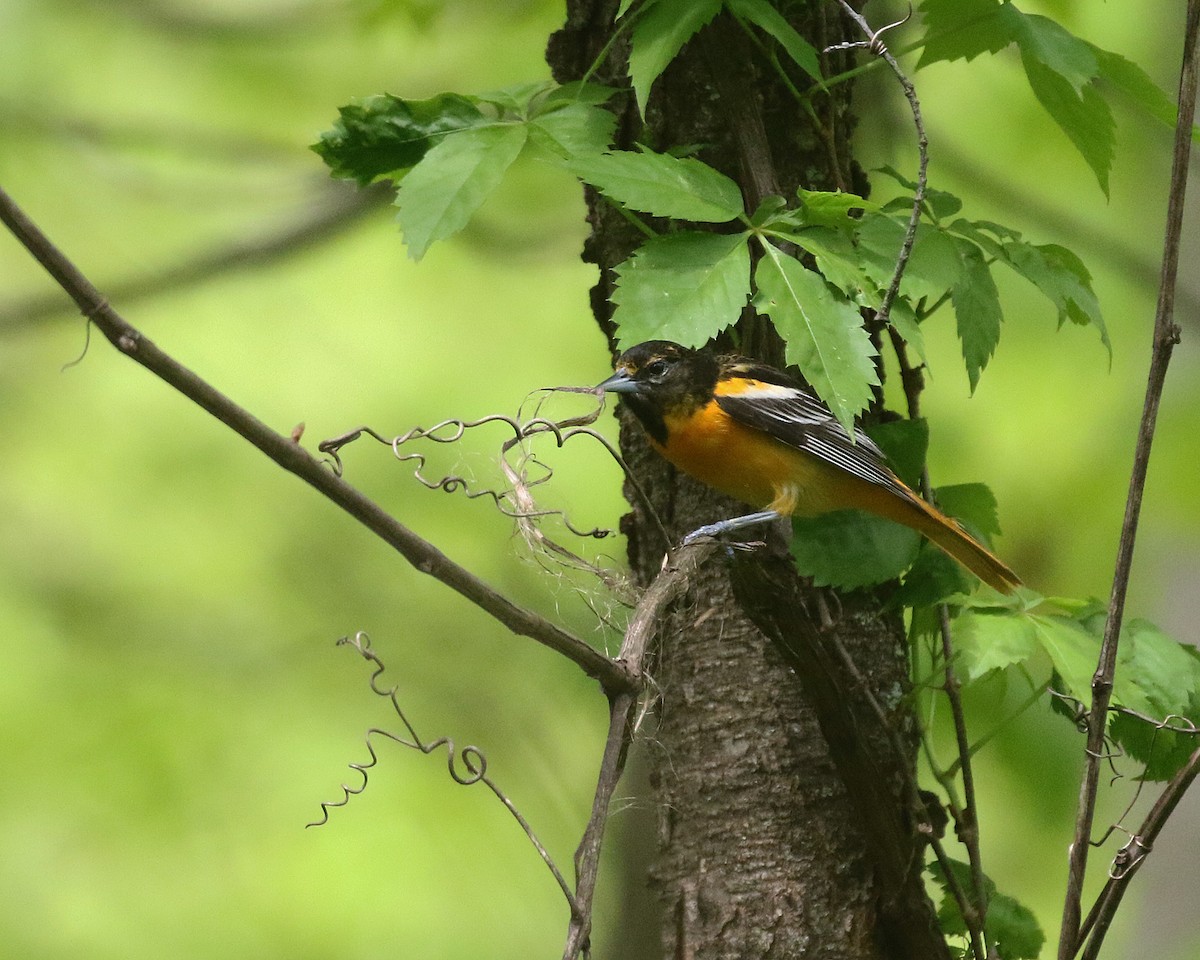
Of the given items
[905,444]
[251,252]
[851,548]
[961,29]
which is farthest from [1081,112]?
[251,252]

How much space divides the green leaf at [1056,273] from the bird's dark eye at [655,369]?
80 cm

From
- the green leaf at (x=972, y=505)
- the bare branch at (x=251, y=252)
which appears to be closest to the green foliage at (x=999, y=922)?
the green leaf at (x=972, y=505)

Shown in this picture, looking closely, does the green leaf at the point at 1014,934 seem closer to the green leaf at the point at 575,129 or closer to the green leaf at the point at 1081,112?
the green leaf at the point at 1081,112

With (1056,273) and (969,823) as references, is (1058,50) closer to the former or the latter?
(1056,273)

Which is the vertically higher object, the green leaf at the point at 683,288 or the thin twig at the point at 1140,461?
the green leaf at the point at 683,288

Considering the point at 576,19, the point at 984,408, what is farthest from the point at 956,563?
the point at 984,408

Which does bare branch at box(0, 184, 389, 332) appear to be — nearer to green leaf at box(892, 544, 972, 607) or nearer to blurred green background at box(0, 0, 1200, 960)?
blurred green background at box(0, 0, 1200, 960)

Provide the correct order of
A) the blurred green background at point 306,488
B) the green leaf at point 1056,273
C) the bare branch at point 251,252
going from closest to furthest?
the green leaf at point 1056,273
the bare branch at point 251,252
the blurred green background at point 306,488

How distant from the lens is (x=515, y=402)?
461cm

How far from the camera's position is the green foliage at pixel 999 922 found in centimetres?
226

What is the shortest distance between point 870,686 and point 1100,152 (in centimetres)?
108

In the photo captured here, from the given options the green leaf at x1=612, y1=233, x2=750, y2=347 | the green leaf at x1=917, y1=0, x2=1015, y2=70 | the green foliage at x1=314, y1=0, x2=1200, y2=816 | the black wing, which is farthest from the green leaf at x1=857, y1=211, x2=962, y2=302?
the black wing

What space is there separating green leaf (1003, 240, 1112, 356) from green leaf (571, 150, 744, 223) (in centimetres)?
57

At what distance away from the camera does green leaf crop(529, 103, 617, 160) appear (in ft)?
6.88
